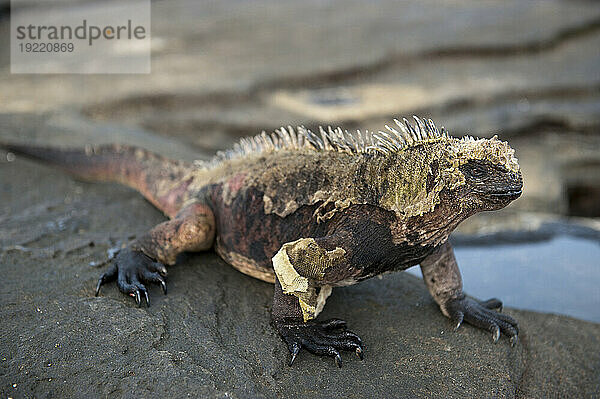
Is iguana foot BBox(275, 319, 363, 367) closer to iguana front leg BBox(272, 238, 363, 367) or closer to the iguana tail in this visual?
iguana front leg BBox(272, 238, 363, 367)

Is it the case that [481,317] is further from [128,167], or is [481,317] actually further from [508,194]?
[128,167]

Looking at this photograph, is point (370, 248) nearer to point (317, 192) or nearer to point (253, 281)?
point (317, 192)

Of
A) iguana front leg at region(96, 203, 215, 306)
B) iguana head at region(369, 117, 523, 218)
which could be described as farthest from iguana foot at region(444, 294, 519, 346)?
iguana front leg at region(96, 203, 215, 306)

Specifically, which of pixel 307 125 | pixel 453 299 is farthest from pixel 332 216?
pixel 307 125

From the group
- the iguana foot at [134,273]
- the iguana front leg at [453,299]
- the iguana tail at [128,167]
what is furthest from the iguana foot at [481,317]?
the iguana tail at [128,167]

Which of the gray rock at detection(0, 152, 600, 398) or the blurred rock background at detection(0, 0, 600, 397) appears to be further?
the blurred rock background at detection(0, 0, 600, 397)

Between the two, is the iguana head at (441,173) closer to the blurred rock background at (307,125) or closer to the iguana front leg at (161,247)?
the blurred rock background at (307,125)

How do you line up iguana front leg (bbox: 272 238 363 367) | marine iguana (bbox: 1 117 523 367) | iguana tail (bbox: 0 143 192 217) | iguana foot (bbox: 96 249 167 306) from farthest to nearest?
1. iguana tail (bbox: 0 143 192 217)
2. iguana foot (bbox: 96 249 167 306)
3. iguana front leg (bbox: 272 238 363 367)
4. marine iguana (bbox: 1 117 523 367)
